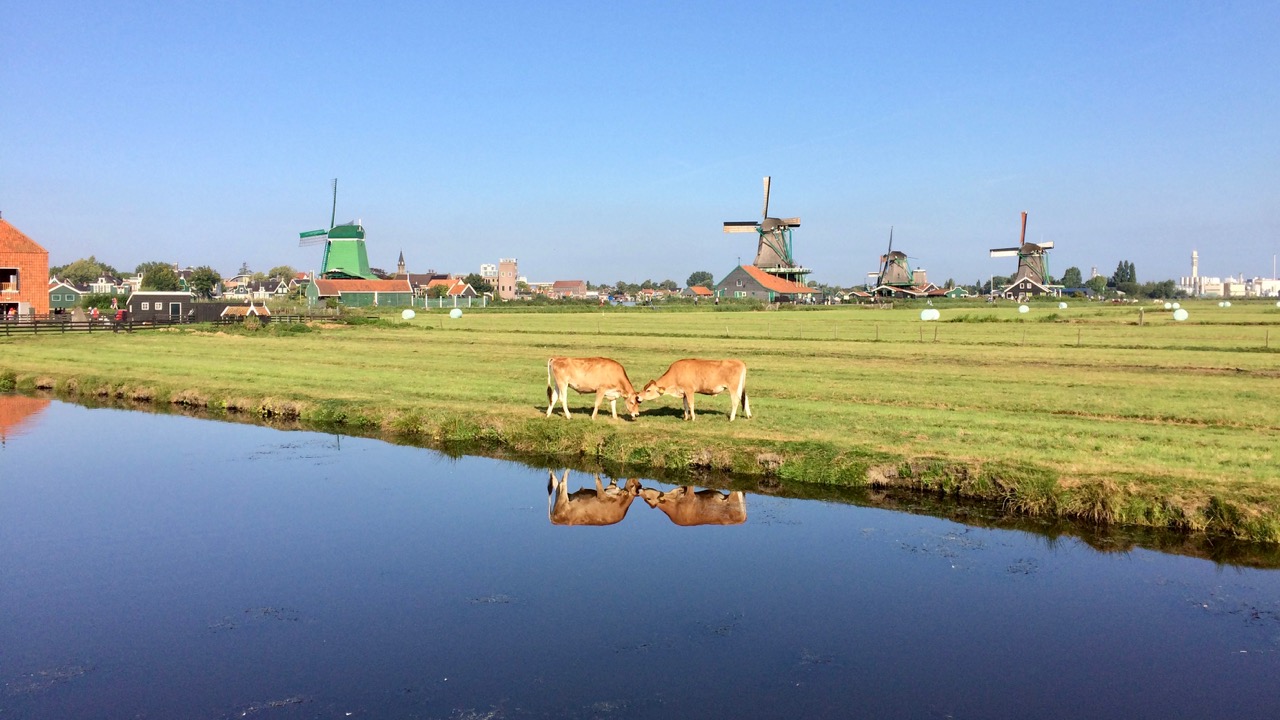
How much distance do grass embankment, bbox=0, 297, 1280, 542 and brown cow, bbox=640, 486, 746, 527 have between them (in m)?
1.74

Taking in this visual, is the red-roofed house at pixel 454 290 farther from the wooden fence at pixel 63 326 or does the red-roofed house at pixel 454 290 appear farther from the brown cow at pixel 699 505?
the brown cow at pixel 699 505

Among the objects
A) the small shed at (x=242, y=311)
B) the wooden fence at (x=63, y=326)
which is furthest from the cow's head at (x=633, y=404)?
the small shed at (x=242, y=311)

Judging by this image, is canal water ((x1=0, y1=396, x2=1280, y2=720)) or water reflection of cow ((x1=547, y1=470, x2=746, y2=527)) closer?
canal water ((x1=0, y1=396, x2=1280, y2=720))

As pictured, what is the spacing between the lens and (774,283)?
14800 centimetres

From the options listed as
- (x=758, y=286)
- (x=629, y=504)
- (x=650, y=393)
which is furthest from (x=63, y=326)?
(x=758, y=286)

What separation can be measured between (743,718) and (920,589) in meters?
5.02

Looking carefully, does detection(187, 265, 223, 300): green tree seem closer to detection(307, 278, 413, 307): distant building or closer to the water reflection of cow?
detection(307, 278, 413, 307): distant building

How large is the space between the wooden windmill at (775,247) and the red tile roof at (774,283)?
59.9 inches

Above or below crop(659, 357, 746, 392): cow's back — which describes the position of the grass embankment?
below

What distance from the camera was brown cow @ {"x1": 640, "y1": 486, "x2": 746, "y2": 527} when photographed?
17438 millimetres

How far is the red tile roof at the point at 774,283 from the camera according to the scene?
146 metres

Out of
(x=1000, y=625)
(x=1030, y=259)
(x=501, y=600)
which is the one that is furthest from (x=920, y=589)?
(x=1030, y=259)

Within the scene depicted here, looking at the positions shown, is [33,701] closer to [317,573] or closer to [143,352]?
[317,573]

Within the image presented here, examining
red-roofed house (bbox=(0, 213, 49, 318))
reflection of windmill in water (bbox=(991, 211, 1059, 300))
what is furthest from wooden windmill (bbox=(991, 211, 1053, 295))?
red-roofed house (bbox=(0, 213, 49, 318))
